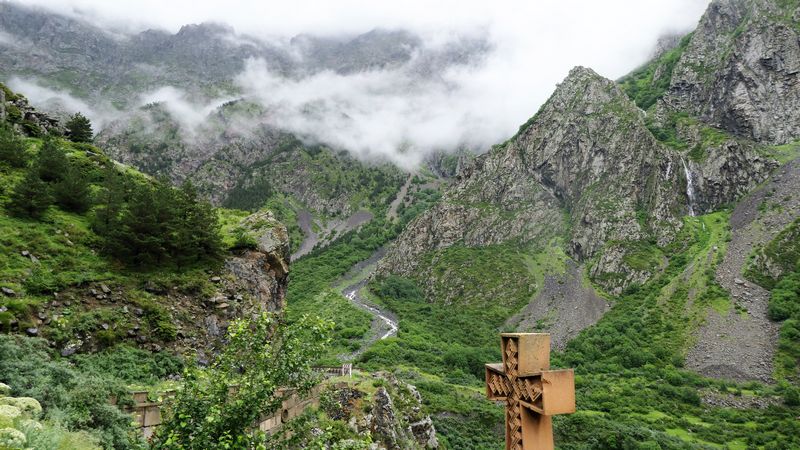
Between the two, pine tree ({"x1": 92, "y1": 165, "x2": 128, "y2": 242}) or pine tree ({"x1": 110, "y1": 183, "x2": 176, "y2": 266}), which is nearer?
pine tree ({"x1": 110, "y1": 183, "x2": 176, "y2": 266})

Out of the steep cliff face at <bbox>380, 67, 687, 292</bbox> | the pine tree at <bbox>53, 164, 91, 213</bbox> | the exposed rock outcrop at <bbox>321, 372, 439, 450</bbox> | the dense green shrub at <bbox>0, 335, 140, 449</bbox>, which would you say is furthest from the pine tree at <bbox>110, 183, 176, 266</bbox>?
the steep cliff face at <bbox>380, 67, 687, 292</bbox>

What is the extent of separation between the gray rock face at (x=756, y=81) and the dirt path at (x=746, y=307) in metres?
21.1

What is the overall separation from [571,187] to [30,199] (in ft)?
468

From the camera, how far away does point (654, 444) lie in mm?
49844

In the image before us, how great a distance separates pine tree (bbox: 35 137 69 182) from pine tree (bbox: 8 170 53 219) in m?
4.28

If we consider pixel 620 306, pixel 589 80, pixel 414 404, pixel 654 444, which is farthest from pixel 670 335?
pixel 589 80

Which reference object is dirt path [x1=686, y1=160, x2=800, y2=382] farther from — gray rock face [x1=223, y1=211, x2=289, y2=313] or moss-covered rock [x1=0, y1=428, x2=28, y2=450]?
moss-covered rock [x1=0, y1=428, x2=28, y2=450]

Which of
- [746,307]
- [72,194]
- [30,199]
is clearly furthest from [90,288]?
[746,307]

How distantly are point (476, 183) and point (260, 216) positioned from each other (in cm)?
12993

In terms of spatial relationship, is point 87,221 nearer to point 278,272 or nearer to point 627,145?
point 278,272

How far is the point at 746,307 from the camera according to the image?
87312mm

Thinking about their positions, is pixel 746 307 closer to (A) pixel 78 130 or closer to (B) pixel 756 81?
(B) pixel 756 81

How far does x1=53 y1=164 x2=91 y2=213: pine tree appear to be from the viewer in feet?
88.1

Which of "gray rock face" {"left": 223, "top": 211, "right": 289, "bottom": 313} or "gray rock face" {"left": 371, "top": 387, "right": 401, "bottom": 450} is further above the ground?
"gray rock face" {"left": 223, "top": 211, "right": 289, "bottom": 313}
